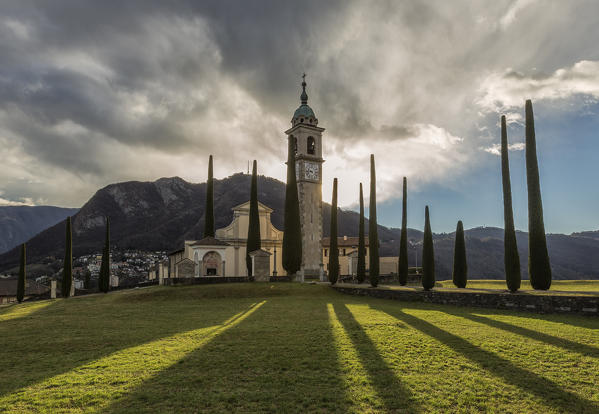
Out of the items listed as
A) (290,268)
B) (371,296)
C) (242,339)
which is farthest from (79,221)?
(242,339)

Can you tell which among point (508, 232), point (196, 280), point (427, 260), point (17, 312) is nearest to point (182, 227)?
point (196, 280)

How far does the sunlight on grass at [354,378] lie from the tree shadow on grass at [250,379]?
176 millimetres

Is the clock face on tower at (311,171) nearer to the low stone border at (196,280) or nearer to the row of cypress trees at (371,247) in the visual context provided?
the row of cypress trees at (371,247)

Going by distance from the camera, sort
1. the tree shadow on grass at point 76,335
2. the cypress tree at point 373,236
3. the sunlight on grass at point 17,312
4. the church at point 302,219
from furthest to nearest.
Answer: the church at point 302,219 < the cypress tree at point 373,236 < the sunlight on grass at point 17,312 < the tree shadow on grass at point 76,335

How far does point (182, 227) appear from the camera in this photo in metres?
137

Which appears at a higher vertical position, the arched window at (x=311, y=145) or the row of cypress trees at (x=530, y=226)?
the arched window at (x=311, y=145)

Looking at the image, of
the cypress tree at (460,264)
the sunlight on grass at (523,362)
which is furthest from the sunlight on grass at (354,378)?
the cypress tree at (460,264)

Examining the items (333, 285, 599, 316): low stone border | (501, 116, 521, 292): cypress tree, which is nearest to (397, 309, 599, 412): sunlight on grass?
(333, 285, 599, 316): low stone border

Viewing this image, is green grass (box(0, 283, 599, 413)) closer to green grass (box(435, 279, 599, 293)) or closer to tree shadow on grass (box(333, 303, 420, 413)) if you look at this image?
tree shadow on grass (box(333, 303, 420, 413))

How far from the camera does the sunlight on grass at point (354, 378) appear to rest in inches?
270

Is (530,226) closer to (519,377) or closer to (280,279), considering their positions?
(519,377)

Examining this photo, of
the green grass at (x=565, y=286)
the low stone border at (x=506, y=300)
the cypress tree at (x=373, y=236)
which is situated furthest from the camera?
the cypress tree at (x=373, y=236)

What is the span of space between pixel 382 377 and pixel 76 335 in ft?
35.9

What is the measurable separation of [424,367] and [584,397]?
301cm
